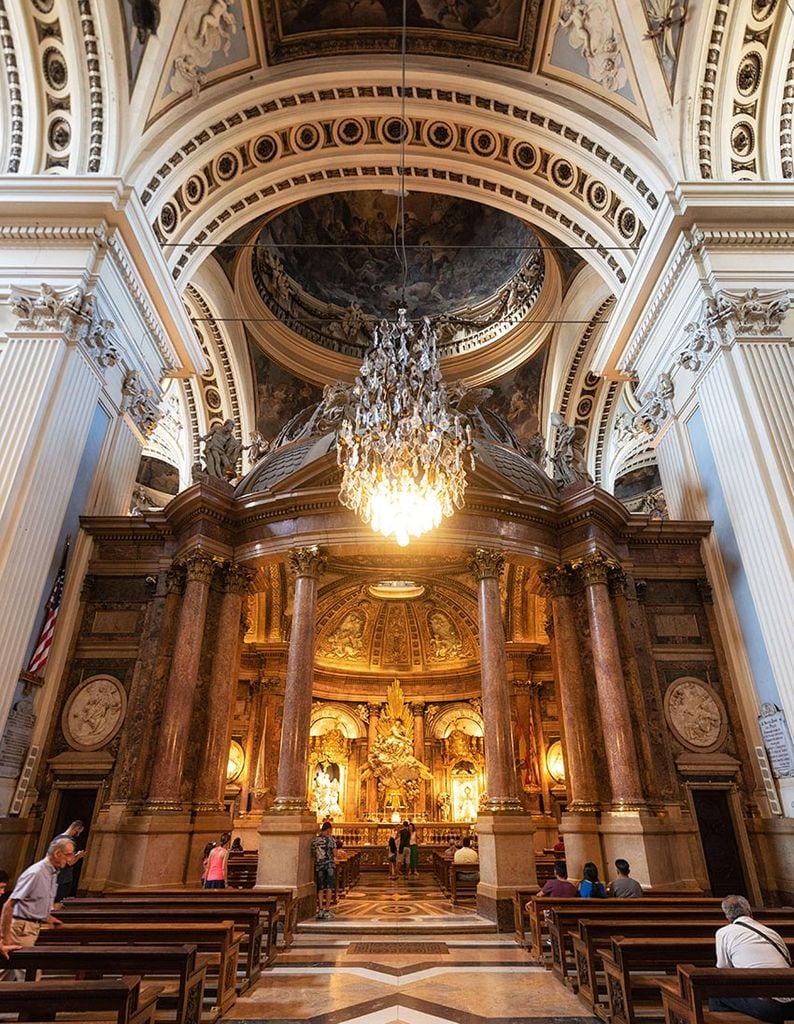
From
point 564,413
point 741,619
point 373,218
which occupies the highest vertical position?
point 373,218

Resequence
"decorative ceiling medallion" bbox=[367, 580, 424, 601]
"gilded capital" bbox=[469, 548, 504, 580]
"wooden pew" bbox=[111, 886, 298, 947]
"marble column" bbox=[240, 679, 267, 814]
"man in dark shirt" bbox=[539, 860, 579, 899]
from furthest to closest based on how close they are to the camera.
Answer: "decorative ceiling medallion" bbox=[367, 580, 424, 601]
"marble column" bbox=[240, 679, 267, 814]
"gilded capital" bbox=[469, 548, 504, 580]
"man in dark shirt" bbox=[539, 860, 579, 899]
"wooden pew" bbox=[111, 886, 298, 947]

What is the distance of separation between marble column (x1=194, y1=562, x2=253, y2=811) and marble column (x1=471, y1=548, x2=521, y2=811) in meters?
4.48

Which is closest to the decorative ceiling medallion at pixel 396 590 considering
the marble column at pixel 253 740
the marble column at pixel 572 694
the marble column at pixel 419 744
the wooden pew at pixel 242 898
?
the marble column at pixel 419 744

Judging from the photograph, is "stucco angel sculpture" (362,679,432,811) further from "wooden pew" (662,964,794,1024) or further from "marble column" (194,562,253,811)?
"wooden pew" (662,964,794,1024)

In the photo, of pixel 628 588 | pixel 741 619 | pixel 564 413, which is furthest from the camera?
pixel 564 413

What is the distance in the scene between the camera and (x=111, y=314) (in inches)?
472

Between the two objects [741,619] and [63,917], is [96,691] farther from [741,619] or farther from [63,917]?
[741,619]

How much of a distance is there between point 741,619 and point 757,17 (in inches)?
418

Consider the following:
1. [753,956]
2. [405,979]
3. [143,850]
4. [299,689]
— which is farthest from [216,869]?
[753,956]

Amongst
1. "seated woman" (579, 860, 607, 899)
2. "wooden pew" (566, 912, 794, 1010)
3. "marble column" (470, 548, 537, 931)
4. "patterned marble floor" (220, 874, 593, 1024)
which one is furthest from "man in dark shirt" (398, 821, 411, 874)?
"wooden pew" (566, 912, 794, 1010)

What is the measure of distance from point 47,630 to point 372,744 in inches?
432

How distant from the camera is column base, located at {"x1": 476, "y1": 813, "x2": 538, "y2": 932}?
8.77 meters

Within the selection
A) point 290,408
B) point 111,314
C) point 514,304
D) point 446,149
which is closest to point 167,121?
point 111,314

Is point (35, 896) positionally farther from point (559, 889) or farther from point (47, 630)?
point (47, 630)
